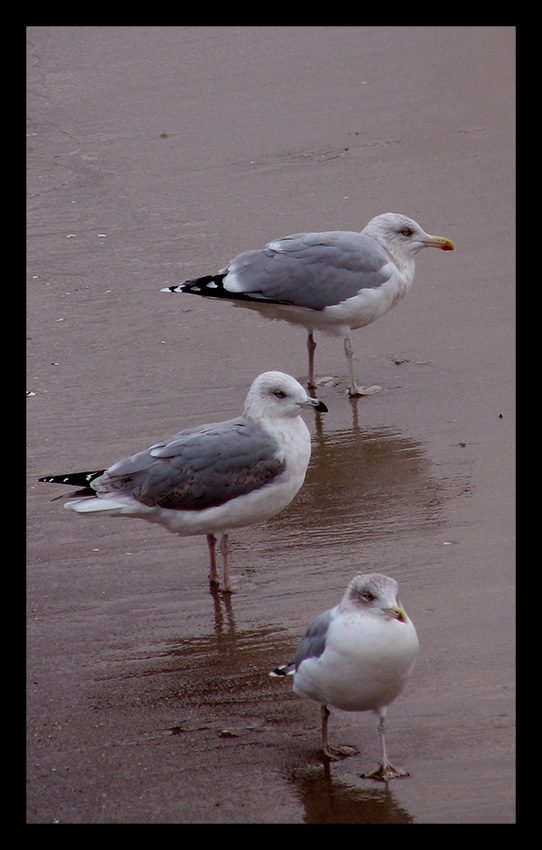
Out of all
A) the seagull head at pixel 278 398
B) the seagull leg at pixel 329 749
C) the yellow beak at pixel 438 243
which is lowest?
the seagull leg at pixel 329 749

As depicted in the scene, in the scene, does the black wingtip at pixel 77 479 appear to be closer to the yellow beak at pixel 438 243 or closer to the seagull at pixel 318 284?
the seagull at pixel 318 284

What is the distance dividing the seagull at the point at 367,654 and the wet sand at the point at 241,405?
23 cm

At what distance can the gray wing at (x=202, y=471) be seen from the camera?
193 inches

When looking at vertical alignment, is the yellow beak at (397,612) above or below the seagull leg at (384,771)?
above

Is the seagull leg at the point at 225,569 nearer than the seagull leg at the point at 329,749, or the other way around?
the seagull leg at the point at 329,749

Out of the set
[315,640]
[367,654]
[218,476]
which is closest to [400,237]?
[218,476]

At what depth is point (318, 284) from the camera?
6820 millimetres

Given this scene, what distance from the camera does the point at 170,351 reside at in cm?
728

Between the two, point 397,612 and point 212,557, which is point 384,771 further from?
point 212,557

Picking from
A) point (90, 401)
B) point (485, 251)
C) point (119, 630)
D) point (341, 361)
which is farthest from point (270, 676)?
point (485, 251)

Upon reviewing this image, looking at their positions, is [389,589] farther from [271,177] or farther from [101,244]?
[271,177]

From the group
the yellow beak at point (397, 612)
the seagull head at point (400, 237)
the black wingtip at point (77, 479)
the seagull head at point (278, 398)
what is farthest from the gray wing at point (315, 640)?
the seagull head at point (400, 237)

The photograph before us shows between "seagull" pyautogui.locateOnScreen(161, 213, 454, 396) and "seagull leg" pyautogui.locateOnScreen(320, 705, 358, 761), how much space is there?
309 centimetres

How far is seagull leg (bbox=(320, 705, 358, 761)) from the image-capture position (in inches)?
152
